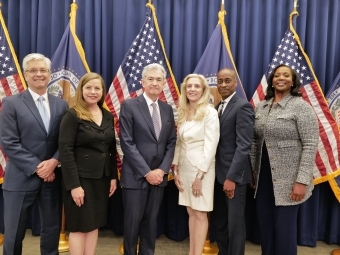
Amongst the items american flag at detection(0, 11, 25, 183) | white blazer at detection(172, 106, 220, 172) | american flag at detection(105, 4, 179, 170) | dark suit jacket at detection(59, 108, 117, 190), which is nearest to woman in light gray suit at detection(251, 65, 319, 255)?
white blazer at detection(172, 106, 220, 172)

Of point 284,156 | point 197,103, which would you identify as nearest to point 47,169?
point 197,103

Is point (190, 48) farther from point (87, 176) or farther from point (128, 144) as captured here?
point (87, 176)

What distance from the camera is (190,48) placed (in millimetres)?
2992

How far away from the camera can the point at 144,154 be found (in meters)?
2.09

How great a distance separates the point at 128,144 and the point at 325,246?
239 cm

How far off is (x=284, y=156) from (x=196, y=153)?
2.07 ft

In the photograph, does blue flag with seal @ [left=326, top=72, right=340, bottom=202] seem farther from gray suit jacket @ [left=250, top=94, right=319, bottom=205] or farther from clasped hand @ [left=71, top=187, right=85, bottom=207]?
clasped hand @ [left=71, top=187, right=85, bottom=207]

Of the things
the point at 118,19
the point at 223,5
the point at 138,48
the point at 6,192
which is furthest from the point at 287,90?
the point at 6,192

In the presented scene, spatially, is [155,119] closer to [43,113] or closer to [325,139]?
[43,113]

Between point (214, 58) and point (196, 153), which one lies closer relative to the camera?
point (196, 153)

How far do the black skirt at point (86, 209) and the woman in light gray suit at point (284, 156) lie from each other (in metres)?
1.20

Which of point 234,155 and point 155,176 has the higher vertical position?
point 234,155

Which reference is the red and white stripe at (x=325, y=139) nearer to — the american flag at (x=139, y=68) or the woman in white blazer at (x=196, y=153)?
the woman in white blazer at (x=196, y=153)

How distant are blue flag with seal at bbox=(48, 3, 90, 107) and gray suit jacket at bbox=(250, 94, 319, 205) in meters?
1.76
